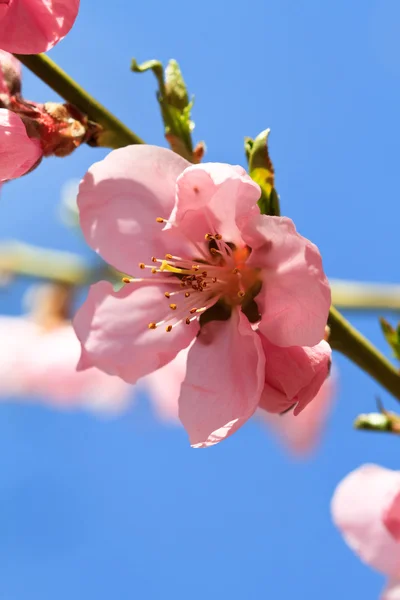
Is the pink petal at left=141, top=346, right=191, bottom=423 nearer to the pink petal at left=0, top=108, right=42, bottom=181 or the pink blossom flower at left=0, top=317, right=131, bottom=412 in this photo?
the pink blossom flower at left=0, top=317, right=131, bottom=412

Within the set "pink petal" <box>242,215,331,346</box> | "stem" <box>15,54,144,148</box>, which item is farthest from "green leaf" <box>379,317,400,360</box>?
"stem" <box>15,54,144,148</box>

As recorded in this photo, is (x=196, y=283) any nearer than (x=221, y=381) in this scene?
No

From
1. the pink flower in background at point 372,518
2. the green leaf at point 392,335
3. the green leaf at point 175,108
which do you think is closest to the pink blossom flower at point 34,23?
the green leaf at point 175,108

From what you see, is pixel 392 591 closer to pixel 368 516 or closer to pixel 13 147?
pixel 368 516

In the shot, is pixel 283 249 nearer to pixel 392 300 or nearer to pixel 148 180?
pixel 148 180

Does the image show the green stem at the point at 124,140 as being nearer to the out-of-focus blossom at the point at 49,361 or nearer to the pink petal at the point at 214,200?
the pink petal at the point at 214,200

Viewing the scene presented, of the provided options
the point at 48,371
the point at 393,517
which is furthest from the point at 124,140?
the point at 48,371

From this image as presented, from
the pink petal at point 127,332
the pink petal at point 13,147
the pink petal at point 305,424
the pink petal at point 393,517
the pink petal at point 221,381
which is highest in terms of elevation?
the pink petal at point 13,147
